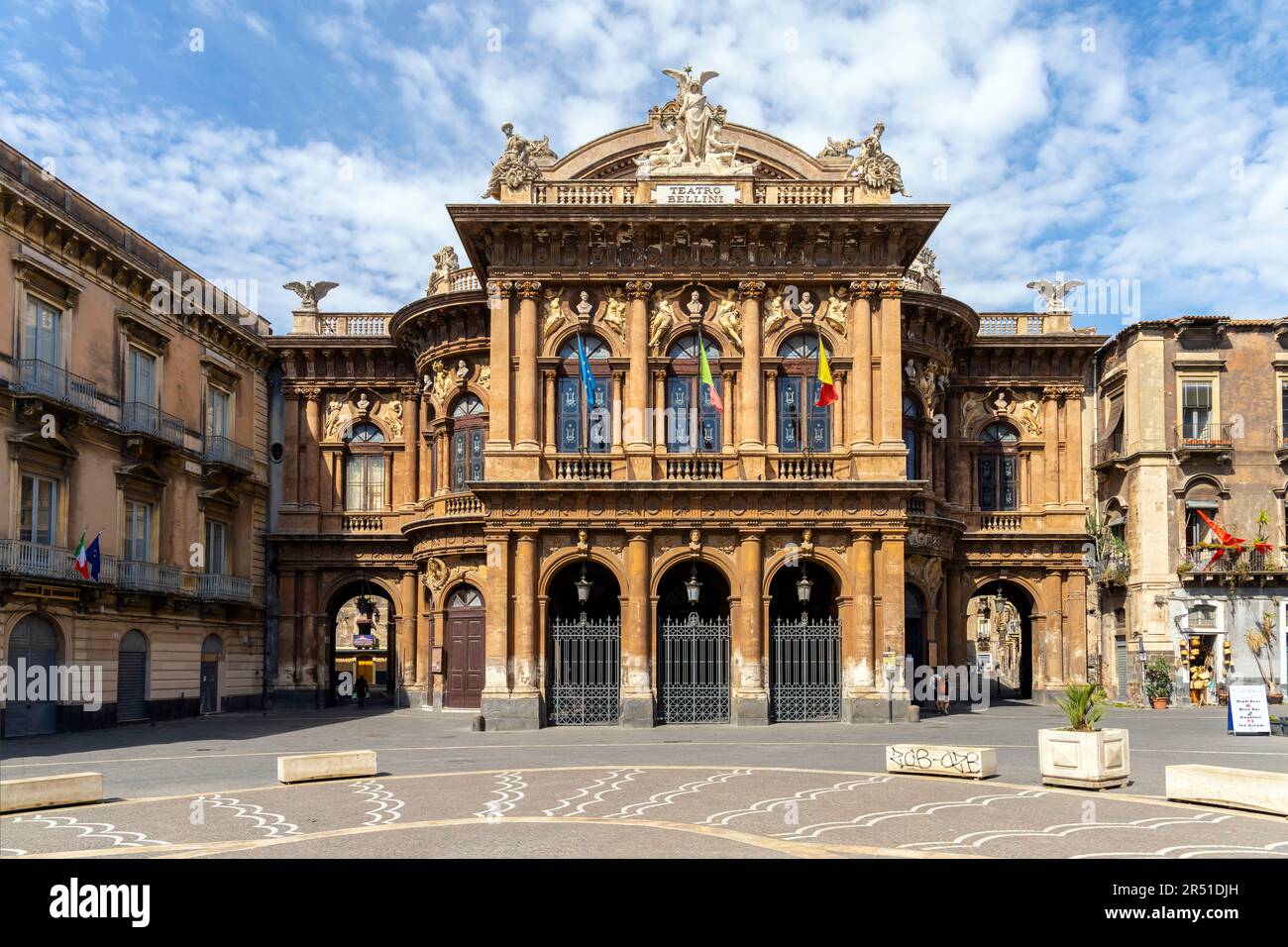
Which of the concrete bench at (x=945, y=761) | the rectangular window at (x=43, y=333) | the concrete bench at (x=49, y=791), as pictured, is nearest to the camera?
the concrete bench at (x=49, y=791)

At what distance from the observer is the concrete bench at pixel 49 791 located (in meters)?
15.0

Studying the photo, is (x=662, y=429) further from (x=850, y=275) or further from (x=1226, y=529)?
(x=1226, y=529)

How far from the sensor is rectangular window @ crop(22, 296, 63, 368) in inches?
1117

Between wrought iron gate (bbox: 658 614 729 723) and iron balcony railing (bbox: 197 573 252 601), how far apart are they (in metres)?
14.6

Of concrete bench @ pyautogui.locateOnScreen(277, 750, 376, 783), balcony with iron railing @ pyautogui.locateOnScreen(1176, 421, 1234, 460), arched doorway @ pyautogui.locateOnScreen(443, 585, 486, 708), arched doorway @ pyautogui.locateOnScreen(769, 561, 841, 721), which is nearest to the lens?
concrete bench @ pyautogui.locateOnScreen(277, 750, 376, 783)

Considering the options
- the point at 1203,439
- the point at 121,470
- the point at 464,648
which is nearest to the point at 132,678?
the point at 121,470

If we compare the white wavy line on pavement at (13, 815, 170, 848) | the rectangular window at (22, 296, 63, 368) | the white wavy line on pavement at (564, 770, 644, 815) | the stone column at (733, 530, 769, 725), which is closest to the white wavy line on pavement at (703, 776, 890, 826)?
the white wavy line on pavement at (564, 770, 644, 815)

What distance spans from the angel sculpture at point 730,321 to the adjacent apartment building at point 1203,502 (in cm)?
Result: 1699

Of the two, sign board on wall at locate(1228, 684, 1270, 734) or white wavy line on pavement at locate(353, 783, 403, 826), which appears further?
sign board on wall at locate(1228, 684, 1270, 734)

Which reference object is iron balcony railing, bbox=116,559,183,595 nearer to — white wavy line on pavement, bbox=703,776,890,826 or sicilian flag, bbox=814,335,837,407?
sicilian flag, bbox=814,335,837,407

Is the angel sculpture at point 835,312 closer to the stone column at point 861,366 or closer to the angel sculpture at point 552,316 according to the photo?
the stone column at point 861,366

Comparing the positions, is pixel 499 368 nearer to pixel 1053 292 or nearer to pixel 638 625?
pixel 638 625

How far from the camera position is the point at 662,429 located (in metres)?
31.3

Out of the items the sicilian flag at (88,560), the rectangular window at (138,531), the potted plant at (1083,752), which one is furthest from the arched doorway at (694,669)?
the rectangular window at (138,531)
